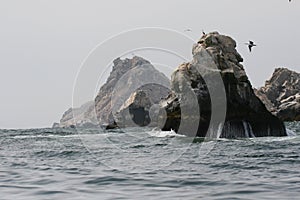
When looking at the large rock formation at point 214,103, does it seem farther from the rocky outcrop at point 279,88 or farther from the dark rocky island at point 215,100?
the rocky outcrop at point 279,88

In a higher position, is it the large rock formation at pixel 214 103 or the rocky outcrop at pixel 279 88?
the rocky outcrop at pixel 279 88

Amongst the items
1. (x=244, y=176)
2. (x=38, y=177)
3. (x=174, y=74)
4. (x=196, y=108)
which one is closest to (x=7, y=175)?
(x=38, y=177)

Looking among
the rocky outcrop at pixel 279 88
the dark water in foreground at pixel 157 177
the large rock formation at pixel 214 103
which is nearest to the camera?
the dark water in foreground at pixel 157 177

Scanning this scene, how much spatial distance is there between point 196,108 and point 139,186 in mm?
27110

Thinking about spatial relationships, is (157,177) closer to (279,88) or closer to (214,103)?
(214,103)

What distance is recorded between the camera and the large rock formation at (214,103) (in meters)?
41.3

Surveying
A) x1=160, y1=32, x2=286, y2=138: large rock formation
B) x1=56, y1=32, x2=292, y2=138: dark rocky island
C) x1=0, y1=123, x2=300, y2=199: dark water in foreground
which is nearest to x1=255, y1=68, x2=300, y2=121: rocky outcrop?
x1=56, y1=32, x2=292, y2=138: dark rocky island

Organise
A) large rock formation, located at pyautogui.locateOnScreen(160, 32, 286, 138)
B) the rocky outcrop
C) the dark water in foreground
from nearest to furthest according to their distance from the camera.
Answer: the dark water in foreground
large rock formation, located at pyautogui.locateOnScreen(160, 32, 286, 138)
the rocky outcrop

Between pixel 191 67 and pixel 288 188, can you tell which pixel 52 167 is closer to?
pixel 288 188

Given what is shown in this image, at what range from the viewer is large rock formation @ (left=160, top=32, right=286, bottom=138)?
41.3 metres

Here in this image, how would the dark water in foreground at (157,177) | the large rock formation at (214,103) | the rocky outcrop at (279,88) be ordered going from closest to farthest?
the dark water in foreground at (157,177) < the large rock formation at (214,103) < the rocky outcrop at (279,88)

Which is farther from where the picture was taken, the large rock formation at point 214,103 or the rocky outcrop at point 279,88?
the rocky outcrop at point 279,88

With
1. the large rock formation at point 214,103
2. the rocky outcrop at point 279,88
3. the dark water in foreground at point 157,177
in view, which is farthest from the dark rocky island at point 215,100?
the rocky outcrop at point 279,88

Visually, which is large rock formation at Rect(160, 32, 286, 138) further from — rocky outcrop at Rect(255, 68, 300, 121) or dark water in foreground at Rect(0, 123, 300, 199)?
rocky outcrop at Rect(255, 68, 300, 121)
